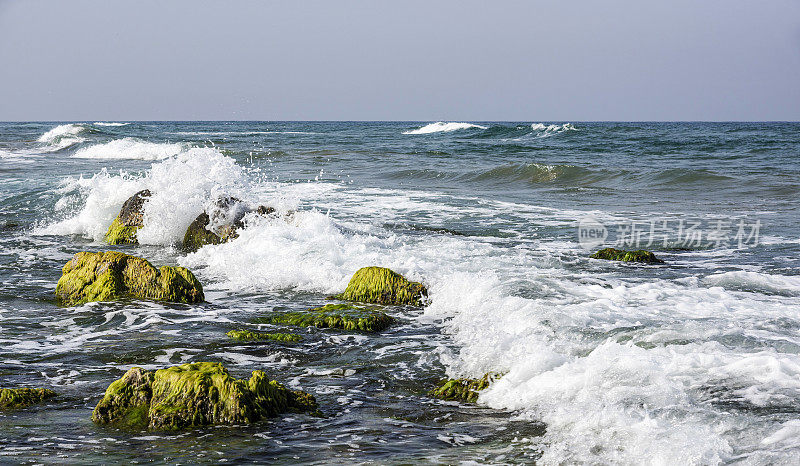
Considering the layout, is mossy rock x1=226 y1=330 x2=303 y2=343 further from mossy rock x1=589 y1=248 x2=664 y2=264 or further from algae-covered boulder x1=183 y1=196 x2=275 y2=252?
mossy rock x1=589 y1=248 x2=664 y2=264

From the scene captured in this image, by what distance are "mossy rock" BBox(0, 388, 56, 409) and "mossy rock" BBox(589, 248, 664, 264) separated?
22.3 feet

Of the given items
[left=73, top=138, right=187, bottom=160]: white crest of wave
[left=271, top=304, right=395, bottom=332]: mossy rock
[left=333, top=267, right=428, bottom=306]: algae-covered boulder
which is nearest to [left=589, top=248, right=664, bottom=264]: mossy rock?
[left=333, top=267, right=428, bottom=306]: algae-covered boulder

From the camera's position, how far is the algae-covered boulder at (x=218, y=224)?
34.1 feet

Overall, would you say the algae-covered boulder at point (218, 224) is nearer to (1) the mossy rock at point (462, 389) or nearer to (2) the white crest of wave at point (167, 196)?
(2) the white crest of wave at point (167, 196)

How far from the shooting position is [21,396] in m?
4.35

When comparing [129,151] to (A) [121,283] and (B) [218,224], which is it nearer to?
(B) [218,224]

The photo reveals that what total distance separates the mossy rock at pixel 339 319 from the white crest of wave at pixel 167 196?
5.13m

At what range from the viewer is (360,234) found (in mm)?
11000

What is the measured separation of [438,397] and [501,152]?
28.9m

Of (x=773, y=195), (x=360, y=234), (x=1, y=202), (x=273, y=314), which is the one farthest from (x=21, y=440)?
(x=773, y=195)

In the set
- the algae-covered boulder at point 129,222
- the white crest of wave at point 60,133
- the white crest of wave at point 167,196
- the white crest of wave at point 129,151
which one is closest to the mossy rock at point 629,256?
the white crest of wave at point 167,196

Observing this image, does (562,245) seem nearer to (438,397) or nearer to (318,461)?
(438,397)

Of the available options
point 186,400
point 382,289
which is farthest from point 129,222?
point 186,400

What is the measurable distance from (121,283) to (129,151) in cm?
2960
